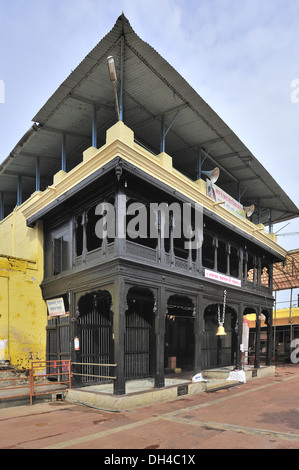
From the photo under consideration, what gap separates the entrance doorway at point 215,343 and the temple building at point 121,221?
481 mm

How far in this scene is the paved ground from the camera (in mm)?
7242

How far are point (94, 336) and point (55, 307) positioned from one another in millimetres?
2087

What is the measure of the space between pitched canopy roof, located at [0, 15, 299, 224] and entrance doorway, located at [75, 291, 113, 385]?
6.61 m

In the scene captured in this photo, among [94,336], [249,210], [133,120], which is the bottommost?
[94,336]

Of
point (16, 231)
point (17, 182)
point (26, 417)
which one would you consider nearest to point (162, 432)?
point (26, 417)

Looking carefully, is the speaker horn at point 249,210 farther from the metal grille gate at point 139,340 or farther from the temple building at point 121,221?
the metal grille gate at point 139,340

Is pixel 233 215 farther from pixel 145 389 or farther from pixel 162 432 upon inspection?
pixel 162 432

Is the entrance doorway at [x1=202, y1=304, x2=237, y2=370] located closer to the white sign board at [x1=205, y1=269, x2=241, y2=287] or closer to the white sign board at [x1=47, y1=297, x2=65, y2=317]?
the white sign board at [x1=205, y1=269, x2=241, y2=287]

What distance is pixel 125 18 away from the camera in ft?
32.8

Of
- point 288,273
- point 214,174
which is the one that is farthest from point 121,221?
point 288,273

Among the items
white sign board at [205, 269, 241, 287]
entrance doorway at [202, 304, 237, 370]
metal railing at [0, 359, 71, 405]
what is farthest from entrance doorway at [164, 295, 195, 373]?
metal railing at [0, 359, 71, 405]

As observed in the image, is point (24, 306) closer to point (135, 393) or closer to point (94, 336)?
point (94, 336)

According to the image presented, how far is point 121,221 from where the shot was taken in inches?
454

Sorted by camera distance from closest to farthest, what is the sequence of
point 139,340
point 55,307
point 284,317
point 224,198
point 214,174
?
point 55,307 < point 139,340 < point 214,174 < point 224,198 < point 284,317
